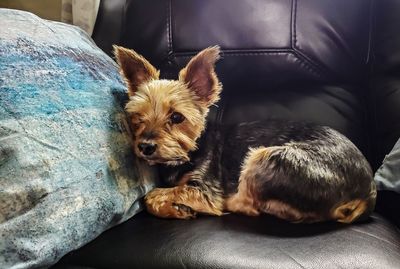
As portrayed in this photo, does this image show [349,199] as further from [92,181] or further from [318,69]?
[92,181]

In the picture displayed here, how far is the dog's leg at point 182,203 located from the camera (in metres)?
0.91

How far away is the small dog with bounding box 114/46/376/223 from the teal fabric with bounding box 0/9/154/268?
0.16 feet

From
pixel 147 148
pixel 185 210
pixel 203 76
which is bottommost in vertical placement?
pixel 185 210

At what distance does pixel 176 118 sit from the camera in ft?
3.05

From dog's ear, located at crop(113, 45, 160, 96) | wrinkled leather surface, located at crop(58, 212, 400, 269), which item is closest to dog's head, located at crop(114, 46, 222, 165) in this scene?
dog's ear, located at crop(113, 45, 160, 96)

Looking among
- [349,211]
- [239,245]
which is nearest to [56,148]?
[239,245]

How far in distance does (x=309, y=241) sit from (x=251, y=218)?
0.46 ft

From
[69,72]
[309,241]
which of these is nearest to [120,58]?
[69,72]

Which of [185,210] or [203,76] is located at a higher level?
[203,76]

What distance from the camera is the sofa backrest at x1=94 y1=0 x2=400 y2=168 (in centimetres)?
109

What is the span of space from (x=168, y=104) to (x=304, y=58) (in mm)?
372

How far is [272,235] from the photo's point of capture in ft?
2.67

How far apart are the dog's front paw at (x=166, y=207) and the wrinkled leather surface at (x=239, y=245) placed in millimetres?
18

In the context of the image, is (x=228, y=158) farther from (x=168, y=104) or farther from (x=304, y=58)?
(x=304, y=58)
